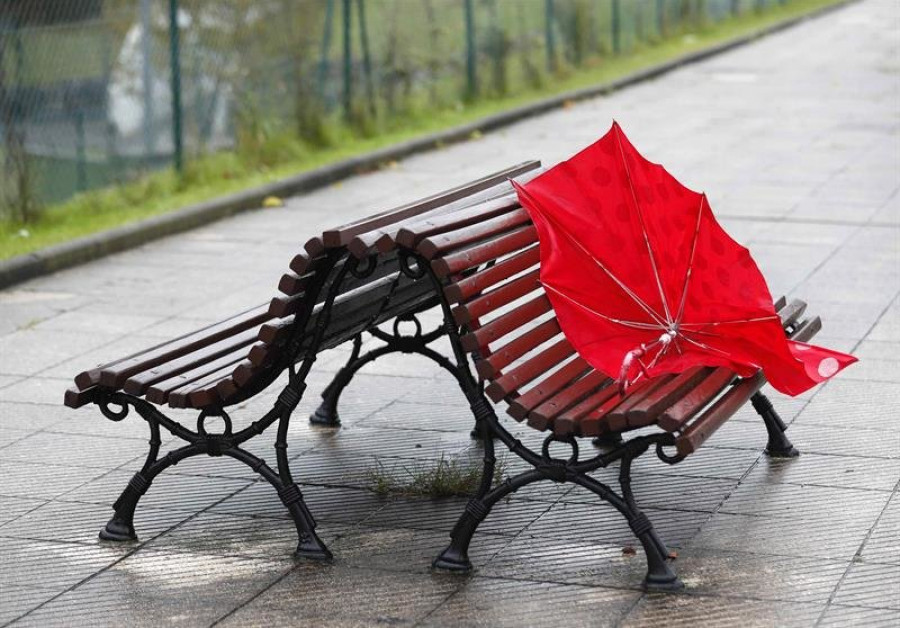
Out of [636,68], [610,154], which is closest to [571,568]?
[610,154]

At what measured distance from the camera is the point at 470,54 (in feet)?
61.5

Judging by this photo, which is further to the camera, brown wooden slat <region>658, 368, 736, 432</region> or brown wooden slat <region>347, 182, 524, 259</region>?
brown wooden slat <region>347, 182, 524, 259</region>

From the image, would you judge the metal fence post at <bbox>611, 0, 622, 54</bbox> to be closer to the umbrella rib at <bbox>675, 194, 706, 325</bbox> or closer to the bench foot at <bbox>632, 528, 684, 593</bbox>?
the umbrella rib at <bbox>675, 194, 706, 325</bbox>

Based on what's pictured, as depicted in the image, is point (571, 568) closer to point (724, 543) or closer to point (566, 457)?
point (724, 543)

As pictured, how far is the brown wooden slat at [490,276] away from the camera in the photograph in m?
4.80

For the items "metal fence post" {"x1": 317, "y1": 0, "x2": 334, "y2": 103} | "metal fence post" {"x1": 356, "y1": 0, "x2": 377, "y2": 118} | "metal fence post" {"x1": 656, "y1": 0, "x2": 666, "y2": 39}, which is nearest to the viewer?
"metal fence post" {"x1": 317, "y1": 0, "x2": 334, "y2": 103}

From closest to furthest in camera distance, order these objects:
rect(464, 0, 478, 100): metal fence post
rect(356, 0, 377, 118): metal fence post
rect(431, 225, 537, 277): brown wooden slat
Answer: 1. rect(431, 225, 537, 277): brown wooden slat
2. rect(356, 0, 377, 118): metal fence post
3. rect(464, 0, 478, 100): metal fence post

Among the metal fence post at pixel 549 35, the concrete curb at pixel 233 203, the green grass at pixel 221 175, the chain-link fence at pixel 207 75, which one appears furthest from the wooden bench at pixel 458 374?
the metal fence post at pixel 549 35

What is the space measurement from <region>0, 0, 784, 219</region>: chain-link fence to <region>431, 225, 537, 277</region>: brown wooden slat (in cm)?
670

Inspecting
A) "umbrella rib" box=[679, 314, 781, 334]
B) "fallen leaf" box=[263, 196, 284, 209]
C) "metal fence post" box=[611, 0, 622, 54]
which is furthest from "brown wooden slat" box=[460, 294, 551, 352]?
"metal fence post" box=[611, 0, 622, 54]

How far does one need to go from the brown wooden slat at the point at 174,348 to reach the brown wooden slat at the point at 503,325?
2.41ft

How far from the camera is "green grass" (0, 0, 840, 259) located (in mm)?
11227

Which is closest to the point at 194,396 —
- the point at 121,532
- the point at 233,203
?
the point at 121,532

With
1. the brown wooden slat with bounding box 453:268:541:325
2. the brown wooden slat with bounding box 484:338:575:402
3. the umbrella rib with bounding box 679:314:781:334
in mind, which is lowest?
the brown wooden slat with bounding box 484:338:575:402
